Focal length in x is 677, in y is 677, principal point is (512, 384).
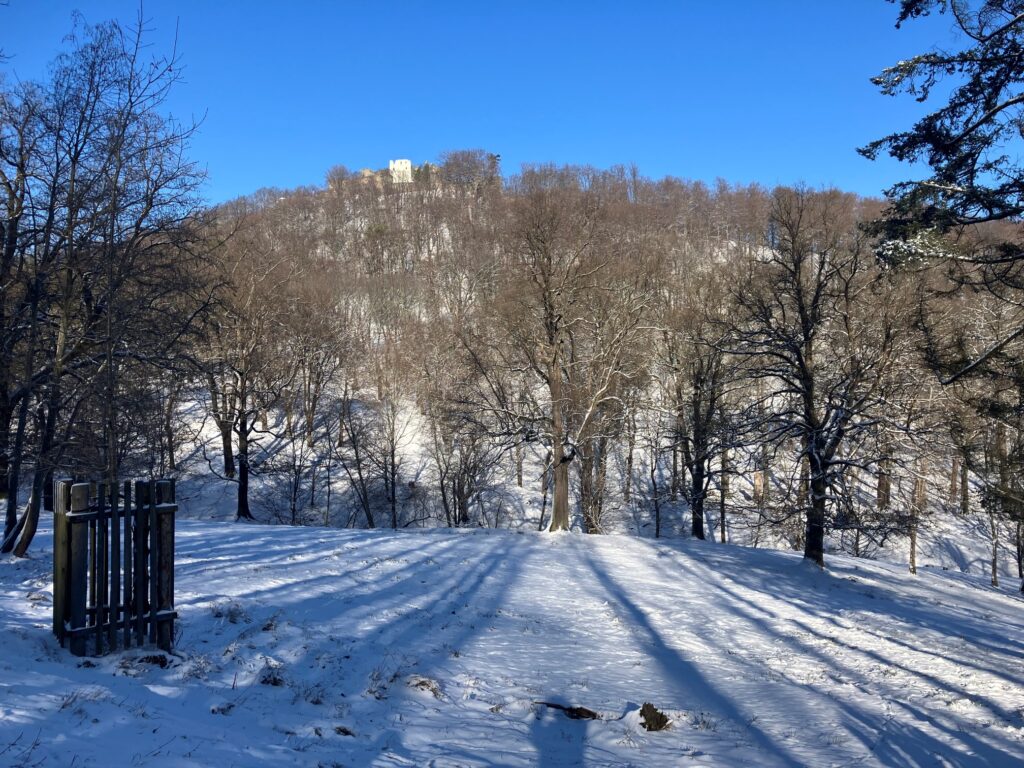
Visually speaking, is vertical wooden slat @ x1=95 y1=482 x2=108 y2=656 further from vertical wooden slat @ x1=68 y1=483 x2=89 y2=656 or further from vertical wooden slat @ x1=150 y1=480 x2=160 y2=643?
vertical wooden slat @ x1=150 y1=480 x2=160 y2=643

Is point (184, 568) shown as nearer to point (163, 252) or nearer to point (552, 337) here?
point (163, 252)

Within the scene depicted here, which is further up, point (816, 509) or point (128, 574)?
point (128, 574)

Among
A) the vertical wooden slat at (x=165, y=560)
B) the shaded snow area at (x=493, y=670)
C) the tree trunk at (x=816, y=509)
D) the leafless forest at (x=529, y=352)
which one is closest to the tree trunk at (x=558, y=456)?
the leafless forest at (x=529, y=352)

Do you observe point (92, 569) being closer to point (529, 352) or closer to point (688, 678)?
point (688, 678)

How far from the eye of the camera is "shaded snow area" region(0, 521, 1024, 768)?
5.30 m

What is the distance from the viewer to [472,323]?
30.2 metres

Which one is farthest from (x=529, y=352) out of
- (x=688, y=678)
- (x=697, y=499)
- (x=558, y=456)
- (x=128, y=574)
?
(x=128, y=574)

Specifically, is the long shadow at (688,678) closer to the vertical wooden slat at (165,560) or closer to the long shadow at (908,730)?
the long shadow at (908,730)

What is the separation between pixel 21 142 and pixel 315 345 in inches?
865

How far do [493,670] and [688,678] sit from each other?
2.57m

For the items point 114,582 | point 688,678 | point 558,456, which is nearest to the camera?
point 114,582

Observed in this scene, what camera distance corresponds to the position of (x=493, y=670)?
8.01 m

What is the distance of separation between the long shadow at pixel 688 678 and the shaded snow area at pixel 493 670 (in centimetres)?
4

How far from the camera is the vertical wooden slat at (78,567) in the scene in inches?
235
